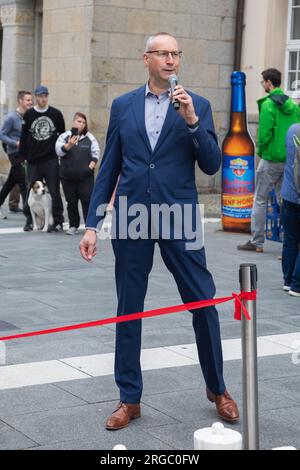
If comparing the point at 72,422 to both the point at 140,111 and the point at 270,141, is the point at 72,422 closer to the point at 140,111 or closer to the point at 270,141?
the point at 140,111

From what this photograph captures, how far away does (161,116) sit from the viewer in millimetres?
5262

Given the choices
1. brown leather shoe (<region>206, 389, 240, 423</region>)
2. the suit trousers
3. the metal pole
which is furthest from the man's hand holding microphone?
brown leather shoe (<region>206, 389, 240, 423</region>)

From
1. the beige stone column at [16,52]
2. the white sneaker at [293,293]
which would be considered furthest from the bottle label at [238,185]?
the beige stone column at [16,52]

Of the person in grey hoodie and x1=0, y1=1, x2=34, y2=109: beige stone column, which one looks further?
x1=0, y1=1, x2=34, y2=109: beige stone column

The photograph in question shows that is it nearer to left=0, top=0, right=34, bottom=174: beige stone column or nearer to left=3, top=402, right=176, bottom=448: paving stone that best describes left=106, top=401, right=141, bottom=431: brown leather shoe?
left=3, top=402, right=176, bottom=448: paving stone

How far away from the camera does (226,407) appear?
5293mm

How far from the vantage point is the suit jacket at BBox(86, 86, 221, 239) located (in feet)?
17.1

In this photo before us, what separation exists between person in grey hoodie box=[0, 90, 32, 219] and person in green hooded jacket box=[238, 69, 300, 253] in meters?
3.81

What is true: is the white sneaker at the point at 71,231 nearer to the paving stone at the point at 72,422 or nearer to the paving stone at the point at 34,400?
the paving stone at the point at 34,400

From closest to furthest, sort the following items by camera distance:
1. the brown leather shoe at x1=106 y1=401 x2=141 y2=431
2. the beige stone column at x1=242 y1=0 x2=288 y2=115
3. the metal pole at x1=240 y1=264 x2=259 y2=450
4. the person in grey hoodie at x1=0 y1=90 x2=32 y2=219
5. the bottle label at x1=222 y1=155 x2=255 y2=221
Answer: the metal pole at x1=240 y1=264 x2=259 y2=450, the brown leather shoe at x1=106 y1=401 x2=141 y2=431, the bottle label at x1=222 y1=155 x2=255 y2=221, the person in grey hoodie at x1=0 y1=90 x2=32 y2=219, the beige stone column at x1=242 y1=0 x2=288 y2=115

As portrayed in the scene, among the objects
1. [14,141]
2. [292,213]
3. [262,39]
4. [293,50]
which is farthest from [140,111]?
[293,50]

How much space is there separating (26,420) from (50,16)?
506 inches

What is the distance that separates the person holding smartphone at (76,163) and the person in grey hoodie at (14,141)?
54.4 inches

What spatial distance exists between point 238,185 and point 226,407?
297 inches
